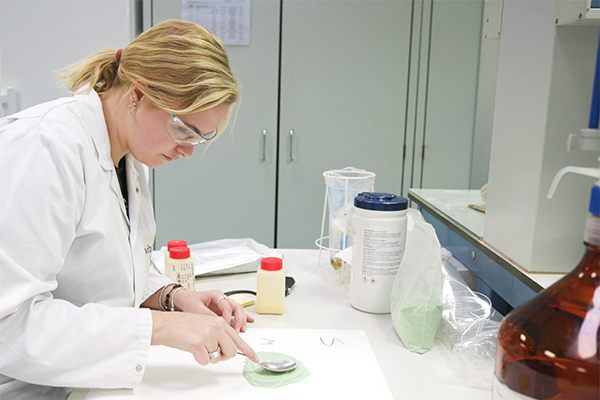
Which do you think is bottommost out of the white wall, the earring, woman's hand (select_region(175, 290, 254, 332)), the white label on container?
woman's hand (select_region(175, 290, 254, 332))

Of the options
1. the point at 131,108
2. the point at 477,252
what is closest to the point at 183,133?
the point at 131,108

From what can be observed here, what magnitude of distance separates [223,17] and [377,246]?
Answer: 1836 mm

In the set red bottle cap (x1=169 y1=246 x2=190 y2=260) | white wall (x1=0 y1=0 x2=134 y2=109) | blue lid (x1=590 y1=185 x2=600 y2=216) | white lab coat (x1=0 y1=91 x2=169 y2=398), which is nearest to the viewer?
blue lid (x1=590 y1=185 x2=600 y2=216)

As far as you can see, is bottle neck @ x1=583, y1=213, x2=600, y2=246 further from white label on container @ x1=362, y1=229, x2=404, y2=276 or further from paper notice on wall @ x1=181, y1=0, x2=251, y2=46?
paper notice on wall @ x1=181, y1=0, x2=251, y2=46

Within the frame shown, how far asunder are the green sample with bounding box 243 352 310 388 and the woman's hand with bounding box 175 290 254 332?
143 mm

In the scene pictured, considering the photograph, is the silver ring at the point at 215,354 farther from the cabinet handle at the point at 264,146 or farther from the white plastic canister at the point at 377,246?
the cabinet handle at the point at 264,146

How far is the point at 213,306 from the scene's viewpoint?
104 centimetres

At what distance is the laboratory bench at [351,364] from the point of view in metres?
0.75

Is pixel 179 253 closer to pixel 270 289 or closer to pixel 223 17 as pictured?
pixel 270 289

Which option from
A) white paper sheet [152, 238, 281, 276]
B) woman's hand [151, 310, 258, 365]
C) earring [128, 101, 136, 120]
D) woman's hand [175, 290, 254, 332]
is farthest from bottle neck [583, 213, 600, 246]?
white paper sheet [152, 238, 281, 276]

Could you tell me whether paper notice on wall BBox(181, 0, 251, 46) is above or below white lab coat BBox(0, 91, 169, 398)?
above

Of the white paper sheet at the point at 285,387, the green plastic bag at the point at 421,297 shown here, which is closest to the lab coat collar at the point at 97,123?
the white paper sheet at the point at 285,387

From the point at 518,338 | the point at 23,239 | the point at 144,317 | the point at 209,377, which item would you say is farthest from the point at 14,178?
the point at 518,338

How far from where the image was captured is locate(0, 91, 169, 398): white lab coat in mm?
720
